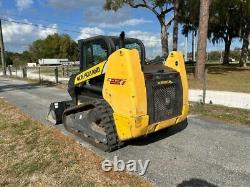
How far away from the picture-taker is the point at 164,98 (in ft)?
18.5

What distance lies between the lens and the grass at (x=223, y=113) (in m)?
7.95

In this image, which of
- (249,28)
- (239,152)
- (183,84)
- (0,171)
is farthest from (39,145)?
(249,28)

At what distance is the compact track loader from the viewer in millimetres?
5070

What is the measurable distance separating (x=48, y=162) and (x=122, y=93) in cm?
176

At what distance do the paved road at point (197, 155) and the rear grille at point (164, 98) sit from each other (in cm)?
67

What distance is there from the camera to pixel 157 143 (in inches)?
244

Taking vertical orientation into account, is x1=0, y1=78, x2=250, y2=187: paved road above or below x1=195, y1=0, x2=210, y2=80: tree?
below

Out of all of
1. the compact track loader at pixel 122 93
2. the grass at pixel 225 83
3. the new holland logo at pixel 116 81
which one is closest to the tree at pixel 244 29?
the grass at pixel 225 83

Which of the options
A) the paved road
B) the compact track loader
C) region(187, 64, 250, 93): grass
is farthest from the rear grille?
region(187, 64, 250, 93): grass

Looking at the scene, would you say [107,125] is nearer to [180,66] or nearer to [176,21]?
[180,66]

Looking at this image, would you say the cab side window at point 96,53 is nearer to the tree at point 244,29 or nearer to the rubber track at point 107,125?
the rubber track at point 107,125

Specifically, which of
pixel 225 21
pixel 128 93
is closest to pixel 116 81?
pixel 128 93

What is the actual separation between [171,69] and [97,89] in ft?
5.00

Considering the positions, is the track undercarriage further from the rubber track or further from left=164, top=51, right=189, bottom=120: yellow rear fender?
left=164, top=51, right=189, bottom=120: yellow rear fender
